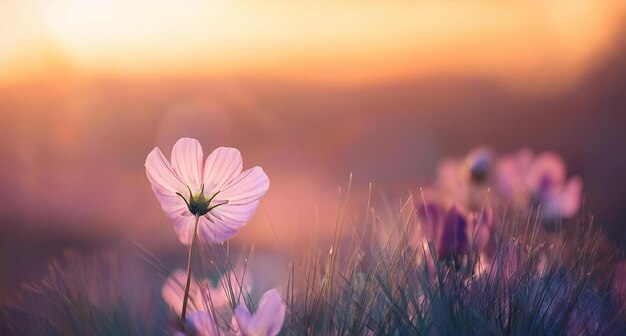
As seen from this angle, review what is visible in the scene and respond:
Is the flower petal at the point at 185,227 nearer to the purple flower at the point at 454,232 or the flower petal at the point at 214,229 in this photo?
the flower petal at the point at 214,229

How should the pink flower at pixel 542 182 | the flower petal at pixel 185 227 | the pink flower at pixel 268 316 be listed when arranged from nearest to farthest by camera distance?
the pink flower at pixel 268 316, the flower petal at pixel 185 227, the pink flower at pixel 542 182

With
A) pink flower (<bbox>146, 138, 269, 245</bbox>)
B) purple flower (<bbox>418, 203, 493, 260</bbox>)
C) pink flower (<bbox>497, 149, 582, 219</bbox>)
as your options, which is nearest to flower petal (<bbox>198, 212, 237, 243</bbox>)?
pink flower (<bbox>146, 138, 269, 245</bbox>)

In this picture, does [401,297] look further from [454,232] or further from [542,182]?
[542,182]

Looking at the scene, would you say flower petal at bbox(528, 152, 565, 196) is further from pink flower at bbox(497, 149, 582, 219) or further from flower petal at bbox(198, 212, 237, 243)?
flower petal at bbox(198, 212, 237, 243)

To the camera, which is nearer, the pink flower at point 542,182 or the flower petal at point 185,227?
the flower petal at point 185,227

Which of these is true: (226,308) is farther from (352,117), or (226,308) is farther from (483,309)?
(352,117)

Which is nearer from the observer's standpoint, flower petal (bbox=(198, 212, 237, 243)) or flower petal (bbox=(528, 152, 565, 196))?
flower petal (bbox=(198, 212, 237, 243))

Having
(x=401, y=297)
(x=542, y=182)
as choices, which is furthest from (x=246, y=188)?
(x=542, y=182)

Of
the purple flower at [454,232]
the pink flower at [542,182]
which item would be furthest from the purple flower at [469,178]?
the purple flower at [454,232]

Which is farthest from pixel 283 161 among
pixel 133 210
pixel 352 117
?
pixel 133 210
